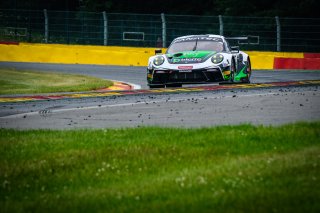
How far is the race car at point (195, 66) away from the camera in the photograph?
54.7 ft

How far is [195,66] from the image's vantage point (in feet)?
54.6

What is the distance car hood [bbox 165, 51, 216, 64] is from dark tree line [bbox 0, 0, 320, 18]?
73.7 ft

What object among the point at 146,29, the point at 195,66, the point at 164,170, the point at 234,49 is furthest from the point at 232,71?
the point at 146,29

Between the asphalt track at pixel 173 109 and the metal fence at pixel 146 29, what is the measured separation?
40.4 feet

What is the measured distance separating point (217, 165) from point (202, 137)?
61.4 inches

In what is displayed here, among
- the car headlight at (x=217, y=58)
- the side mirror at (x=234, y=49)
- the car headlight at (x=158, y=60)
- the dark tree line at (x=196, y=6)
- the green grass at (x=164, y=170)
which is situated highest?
the dark tree line at (x=196, y=6)

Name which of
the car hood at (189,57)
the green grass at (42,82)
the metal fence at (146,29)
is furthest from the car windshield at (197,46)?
the metal fence at (146,29)

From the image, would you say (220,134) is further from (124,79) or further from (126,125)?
(124,79)

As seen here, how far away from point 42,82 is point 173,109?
875 centimetres

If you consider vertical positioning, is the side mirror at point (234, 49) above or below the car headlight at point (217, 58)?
above

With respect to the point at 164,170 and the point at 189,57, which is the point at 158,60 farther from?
the point at 164,170

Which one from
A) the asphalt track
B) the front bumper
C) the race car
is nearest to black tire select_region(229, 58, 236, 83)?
the race car

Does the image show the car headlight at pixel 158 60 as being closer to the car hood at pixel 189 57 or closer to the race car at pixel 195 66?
the race car at pixel 195 66

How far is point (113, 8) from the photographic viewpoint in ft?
170
